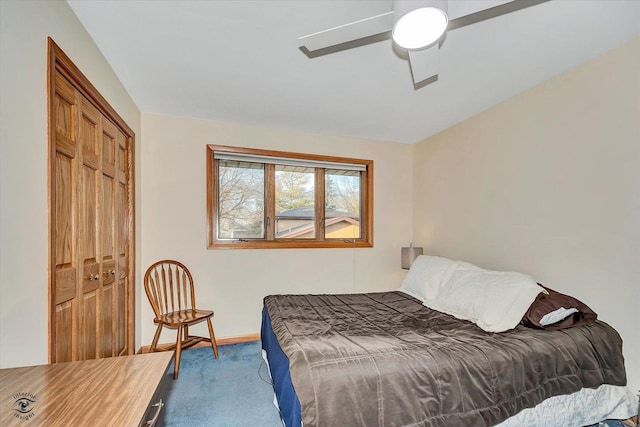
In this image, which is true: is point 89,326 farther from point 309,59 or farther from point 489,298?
point 489,298

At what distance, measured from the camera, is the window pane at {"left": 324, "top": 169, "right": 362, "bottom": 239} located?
3936mm

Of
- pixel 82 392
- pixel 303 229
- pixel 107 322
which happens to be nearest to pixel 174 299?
pixel 107 322

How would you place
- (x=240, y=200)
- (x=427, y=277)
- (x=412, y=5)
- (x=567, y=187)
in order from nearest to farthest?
(x=412, y=5) → (x=567, y=187) → (x=427, y=277) → (x=240, y=200)

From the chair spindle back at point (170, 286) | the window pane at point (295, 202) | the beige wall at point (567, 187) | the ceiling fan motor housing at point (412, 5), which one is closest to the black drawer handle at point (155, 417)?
the ceiling fan motor housing at point (412, 5)

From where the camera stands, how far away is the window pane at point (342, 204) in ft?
12.9

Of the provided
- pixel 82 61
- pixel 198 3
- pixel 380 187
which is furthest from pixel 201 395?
pixel 380 187

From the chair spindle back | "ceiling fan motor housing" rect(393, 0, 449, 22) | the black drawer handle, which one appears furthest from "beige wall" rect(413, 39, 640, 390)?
the chair spindle back

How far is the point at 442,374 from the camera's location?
151cm

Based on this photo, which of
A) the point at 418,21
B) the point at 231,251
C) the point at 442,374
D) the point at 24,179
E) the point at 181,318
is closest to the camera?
the point at 24,179

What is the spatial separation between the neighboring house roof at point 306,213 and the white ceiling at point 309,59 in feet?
3.78

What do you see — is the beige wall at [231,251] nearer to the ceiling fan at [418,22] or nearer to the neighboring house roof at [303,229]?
the neighboring house roof at [303,229]

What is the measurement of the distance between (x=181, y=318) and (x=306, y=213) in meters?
1.85

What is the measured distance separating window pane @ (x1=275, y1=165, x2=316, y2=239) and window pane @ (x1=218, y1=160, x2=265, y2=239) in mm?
225

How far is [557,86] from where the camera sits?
7.67 feet
